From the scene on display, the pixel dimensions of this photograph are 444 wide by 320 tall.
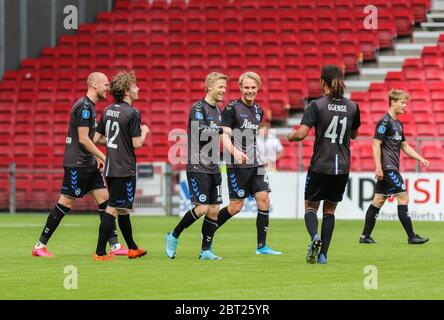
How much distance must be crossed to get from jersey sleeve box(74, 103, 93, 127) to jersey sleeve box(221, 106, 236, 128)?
158 centimetres

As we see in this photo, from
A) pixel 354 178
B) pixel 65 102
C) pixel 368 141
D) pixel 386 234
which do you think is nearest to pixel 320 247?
pixel 386 234

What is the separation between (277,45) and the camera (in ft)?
98.6

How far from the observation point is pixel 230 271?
11.2 meters

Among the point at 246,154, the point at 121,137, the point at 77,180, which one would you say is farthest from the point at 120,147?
the point at 246,154

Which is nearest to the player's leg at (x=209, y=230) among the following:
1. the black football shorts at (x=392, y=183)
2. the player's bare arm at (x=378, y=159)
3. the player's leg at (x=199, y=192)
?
the player's leg at (x=199, y=192)

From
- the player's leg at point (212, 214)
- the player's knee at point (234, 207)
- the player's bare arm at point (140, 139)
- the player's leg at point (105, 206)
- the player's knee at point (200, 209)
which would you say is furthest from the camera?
the player's leg at point (105, 206)

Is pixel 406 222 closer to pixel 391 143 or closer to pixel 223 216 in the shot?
pixel 391 143

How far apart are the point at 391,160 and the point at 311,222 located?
427cm

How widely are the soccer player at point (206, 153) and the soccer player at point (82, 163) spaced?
119cm

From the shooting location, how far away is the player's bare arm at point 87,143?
12625mm

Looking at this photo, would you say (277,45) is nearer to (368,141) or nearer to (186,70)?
(186,70)

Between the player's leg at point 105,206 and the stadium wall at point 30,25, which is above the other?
the stadium wall at point 30,25

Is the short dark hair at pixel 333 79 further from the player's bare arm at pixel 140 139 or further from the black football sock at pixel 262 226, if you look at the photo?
the black football sock at pixel 262 226
